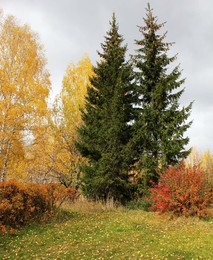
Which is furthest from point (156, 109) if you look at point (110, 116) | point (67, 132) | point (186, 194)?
point (67, 132)

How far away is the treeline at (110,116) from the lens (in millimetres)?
13523

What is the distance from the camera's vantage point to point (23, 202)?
9672 mm

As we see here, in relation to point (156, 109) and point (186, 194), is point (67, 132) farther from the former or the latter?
point (186, 194)

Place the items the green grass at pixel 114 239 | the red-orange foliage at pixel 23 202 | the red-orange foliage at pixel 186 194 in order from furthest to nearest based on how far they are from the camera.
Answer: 1. the red-orange foliage at pixel 186 194
2. the red-orange foliage at pixel 23 202
3. the green grass at pixel 114 239

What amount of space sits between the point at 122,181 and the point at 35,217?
190 inches

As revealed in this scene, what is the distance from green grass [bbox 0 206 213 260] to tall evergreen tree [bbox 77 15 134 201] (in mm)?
3002

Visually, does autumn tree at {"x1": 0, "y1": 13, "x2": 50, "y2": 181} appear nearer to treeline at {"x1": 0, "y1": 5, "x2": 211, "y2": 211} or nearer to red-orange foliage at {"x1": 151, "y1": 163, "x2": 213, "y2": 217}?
treeline at {"x1": 0, "y1": 5, "x2": 211, "y2": 211}

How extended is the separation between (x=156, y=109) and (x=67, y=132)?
6126mm

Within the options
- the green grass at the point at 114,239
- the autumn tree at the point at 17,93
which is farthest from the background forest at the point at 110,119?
the green grass at the point at 114,239

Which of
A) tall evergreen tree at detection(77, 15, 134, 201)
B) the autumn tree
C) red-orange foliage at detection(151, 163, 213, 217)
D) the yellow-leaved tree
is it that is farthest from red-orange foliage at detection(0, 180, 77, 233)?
the yellow-leaved tree

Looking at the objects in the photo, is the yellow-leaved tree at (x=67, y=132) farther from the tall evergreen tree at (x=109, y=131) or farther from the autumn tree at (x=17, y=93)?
the autumn tree at (x=17, y=93)

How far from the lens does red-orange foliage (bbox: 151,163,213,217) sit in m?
10.4

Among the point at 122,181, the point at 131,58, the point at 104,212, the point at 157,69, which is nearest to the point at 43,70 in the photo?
the point at 131,58

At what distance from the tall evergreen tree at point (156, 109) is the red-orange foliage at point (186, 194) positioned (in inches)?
89.1
